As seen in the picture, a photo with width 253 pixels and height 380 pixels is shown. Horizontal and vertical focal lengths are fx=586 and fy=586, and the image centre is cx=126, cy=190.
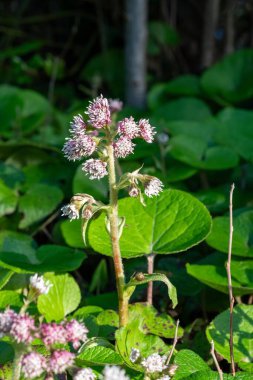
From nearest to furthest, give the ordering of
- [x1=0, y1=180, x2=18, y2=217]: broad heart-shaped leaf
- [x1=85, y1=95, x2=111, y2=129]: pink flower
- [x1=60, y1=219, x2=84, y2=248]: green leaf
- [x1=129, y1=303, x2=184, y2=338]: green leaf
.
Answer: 1. [x1=85, y1=95, x2=111, y2=129]: pink flower
2. [x1=129, y1=303, x2=184, y2=338]: green leaf
3. [x1=60, y1=219, x2=84, y2=248]: green leaf
4. [x1=0, y1=180, x2=18, y2=217]: broad heart-shaped leaf

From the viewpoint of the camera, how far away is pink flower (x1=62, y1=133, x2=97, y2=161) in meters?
1.17

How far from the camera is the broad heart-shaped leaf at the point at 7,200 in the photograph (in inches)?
80.7

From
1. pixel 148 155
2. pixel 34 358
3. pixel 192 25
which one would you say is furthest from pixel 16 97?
pixel 34 358

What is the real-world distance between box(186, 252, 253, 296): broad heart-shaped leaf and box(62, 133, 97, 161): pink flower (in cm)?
51

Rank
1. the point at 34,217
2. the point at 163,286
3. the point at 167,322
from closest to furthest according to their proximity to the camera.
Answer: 1. the point at 167,322
2. the point at 163,286
3. the point at 34,217

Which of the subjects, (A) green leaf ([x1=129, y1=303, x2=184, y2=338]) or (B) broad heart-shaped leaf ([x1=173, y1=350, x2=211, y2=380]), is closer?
(B) broad heart-shaped leaf ([x1=173, y1=350, x2=211, y2=380])

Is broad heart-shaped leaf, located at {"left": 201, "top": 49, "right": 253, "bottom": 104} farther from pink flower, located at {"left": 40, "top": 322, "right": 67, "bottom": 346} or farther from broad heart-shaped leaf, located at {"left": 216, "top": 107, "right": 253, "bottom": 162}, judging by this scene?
pink flower, located at {"left": 40, "top": 322, "right": 67, "bottom": 346}

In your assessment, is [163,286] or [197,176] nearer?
[163,286]

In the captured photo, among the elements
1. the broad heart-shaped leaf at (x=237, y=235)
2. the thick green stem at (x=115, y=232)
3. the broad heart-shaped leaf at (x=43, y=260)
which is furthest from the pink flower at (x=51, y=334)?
the broad heart-shaped leaf at (x=237, y=235)

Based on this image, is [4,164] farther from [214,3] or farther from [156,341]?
[214,3]

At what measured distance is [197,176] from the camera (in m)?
2.44

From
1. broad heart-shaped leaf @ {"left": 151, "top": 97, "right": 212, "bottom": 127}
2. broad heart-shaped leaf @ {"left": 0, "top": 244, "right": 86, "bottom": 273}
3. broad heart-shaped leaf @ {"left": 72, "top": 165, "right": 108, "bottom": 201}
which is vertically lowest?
broad heart-shaped leaf @ {"left": 0, "top": 244, "right": 86, "bottom": 273}

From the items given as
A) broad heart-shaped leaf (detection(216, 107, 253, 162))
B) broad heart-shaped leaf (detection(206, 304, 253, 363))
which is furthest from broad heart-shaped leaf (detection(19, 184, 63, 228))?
broad heart-shaped leaf (detection(206, 304, 253, 363))

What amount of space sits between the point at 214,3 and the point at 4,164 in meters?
2.03
